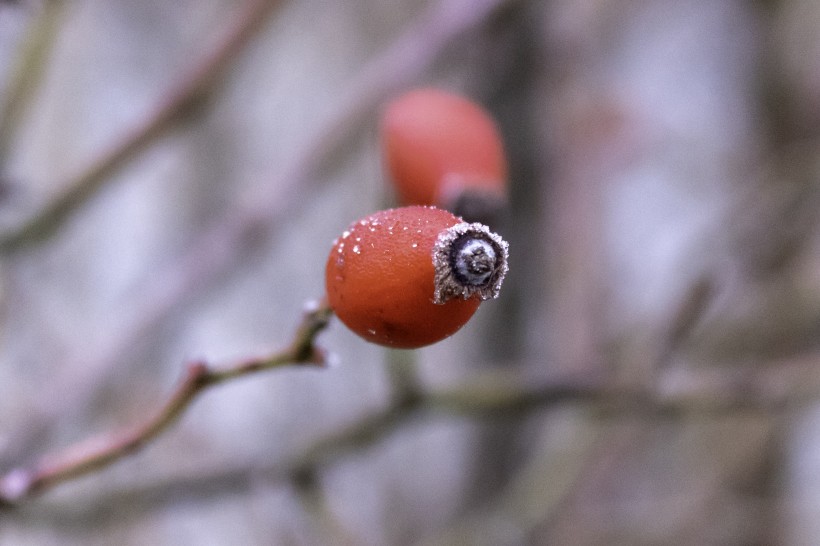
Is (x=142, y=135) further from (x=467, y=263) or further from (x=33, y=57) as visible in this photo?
(x=467, y=263)

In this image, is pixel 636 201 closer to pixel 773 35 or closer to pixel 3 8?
pixel 773 35

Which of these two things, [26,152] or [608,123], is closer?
[26,152]

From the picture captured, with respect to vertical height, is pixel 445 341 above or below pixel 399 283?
below

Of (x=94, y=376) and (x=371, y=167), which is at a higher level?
(x=371, y=167)

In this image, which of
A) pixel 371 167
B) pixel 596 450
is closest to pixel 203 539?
pixel 596 450

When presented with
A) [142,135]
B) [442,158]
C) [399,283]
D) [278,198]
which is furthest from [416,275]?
[278,198]

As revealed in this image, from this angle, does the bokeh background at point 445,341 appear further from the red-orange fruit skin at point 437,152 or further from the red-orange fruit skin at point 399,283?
the red-orange fruit skin at point 399,283

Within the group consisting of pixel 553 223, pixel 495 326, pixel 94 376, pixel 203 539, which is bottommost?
pixel 203 539
